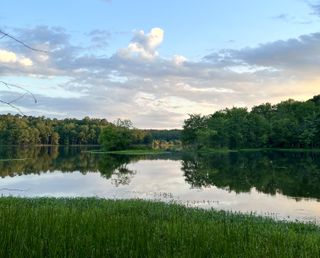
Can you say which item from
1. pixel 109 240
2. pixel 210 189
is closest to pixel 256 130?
pixel 210 189

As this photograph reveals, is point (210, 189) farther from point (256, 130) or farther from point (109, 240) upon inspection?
point (256, 130)

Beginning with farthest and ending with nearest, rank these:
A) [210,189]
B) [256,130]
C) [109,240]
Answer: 1. [256,130]
2. [210,189]
3. [109,240]

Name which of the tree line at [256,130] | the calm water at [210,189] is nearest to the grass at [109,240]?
the calm water at [210,189]

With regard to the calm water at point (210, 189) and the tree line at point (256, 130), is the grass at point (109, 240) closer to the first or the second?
the calm water at point (210, 189)

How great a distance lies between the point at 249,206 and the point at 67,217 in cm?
1962

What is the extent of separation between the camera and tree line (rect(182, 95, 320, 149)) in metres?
124

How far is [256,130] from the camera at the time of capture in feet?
440

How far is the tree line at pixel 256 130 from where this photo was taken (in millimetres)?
124250

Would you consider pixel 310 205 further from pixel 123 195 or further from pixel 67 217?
pixel 67 217

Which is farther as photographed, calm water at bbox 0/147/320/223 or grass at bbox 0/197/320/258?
calm water at bbox 0/147/320/223

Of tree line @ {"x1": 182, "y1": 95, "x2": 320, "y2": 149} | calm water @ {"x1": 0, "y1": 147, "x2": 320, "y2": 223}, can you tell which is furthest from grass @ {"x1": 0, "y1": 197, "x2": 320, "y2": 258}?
tree line @ {"x1": 182, "y1": 95, "x2": 320, "y2": 149}

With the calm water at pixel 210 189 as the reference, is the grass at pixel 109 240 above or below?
above

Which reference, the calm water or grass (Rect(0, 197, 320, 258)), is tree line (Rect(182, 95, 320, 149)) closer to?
the calm water

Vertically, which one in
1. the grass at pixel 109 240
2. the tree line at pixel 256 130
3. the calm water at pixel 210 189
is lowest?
the calm water at pixel 210 189
